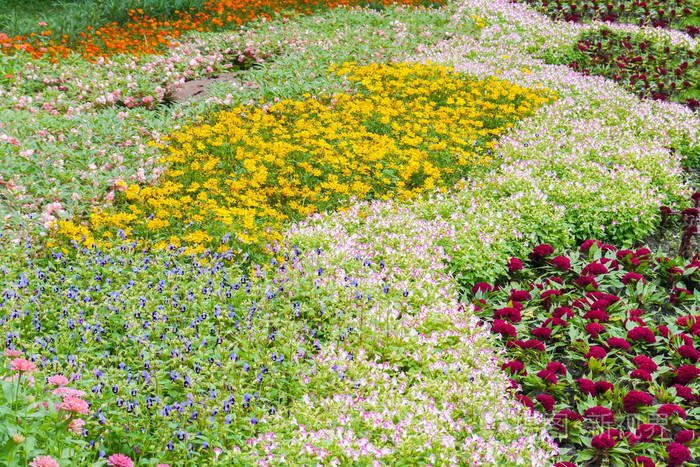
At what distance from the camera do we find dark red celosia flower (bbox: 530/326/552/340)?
5125 millimetres

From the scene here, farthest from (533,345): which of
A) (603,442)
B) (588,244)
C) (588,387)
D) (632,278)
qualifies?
(588,244)

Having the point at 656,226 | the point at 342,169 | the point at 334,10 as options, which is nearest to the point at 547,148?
the point at 656,226

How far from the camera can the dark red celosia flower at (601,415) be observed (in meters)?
4.32

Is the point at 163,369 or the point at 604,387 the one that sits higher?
the point at 163,369

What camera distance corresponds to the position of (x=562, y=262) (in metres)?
6.12

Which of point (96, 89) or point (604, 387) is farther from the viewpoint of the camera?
point (96, 89)

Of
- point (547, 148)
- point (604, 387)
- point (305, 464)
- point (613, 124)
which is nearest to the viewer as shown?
point (305, 464)

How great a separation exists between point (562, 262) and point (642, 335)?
115 cm

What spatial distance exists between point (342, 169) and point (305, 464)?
181 inches

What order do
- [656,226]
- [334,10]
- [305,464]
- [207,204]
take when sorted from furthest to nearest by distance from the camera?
[334,10] → [656,226] → [207,204] → [305,464]

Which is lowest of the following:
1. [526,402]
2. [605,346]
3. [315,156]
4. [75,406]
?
[605,346]

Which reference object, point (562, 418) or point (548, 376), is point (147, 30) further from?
point (562, 418)

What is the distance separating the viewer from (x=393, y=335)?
4688mm

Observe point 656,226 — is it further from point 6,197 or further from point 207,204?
point 6,197
